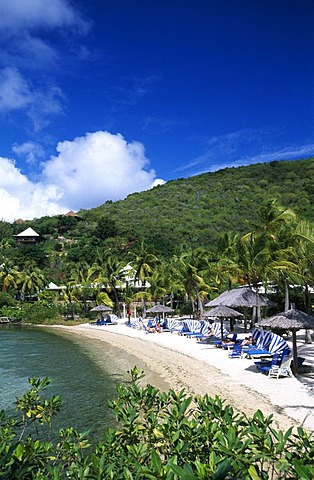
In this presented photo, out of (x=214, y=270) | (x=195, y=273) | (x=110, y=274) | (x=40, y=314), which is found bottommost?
(x=40, y=314)

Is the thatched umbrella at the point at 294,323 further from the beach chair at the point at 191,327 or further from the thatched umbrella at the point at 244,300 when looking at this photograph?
the beach chair at the point at 191,327

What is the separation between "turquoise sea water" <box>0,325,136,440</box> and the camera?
9.64 metres

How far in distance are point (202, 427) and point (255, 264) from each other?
16.4 meters

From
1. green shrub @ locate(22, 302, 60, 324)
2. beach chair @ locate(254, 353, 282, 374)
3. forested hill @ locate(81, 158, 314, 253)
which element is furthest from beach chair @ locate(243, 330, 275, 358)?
forested hill @ locate(81, 158, 314, 253)

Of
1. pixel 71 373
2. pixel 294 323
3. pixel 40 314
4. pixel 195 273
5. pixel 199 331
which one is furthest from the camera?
pixel 40 314

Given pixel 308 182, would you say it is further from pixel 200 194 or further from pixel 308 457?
pixel 308 457

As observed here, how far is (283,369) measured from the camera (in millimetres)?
11375

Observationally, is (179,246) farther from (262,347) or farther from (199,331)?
(262,347)

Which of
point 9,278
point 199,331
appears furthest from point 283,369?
point 9,278

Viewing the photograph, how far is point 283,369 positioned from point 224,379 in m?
1.81

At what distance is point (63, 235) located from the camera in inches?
2977

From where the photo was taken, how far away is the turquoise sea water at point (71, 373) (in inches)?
380

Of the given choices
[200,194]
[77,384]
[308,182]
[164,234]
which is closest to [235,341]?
[77,384]

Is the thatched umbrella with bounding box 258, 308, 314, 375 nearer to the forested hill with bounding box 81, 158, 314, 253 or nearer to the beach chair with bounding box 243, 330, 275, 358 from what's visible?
the beach chair with bounding box 243, 330, 275, 358
